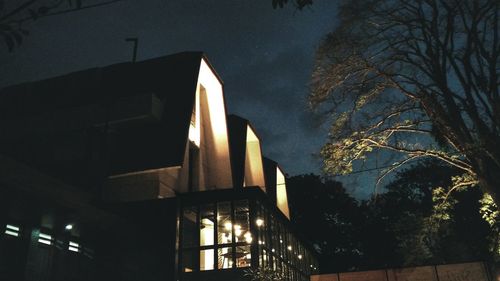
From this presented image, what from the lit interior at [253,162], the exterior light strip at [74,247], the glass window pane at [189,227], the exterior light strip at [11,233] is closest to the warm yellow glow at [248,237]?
the glass window pane at [189,227]

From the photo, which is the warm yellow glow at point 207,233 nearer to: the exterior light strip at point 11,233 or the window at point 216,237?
the window at point 216,237

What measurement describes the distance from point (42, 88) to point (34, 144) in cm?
373

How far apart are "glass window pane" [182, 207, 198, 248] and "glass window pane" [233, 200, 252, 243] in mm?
1428

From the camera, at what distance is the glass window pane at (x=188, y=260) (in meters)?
12.9

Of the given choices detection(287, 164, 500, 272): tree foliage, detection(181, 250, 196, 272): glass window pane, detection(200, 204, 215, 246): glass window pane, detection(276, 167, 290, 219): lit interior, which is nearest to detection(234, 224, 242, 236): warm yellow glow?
detection(200, 204, 215, 246): glass window pane

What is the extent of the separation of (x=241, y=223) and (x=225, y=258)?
1.21 m

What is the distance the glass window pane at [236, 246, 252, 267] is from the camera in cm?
1262

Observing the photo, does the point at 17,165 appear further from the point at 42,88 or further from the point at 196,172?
the point at 42,88

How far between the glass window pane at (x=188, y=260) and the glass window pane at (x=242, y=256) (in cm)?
145

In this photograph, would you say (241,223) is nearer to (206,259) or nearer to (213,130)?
(206,259)

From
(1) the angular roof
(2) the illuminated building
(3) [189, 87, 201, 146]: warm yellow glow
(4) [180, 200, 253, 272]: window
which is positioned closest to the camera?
(2) the illuminated building

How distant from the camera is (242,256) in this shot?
41.8ft

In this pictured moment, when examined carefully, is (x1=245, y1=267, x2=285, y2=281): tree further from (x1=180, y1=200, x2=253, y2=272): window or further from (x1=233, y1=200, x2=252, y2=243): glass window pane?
(x1=233, y1=200, x2=252, y2=243): glass window pane

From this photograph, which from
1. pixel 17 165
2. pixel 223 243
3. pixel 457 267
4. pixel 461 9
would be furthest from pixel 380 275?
pixel 17 165
